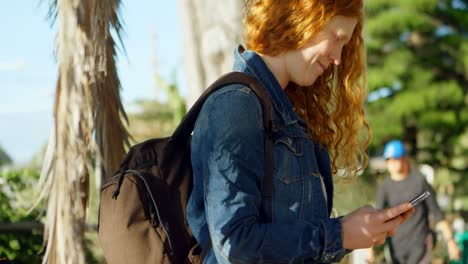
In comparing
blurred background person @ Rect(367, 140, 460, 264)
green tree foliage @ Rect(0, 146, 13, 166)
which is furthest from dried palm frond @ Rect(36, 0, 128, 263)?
green tree foliage @ Rect(0, 146, 13, 166)

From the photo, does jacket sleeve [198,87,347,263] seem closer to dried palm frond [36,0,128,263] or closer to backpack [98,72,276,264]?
backpack [98,72,276,264]

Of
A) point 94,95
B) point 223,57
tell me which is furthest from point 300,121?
point 223,57

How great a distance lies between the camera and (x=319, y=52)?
2076 mm

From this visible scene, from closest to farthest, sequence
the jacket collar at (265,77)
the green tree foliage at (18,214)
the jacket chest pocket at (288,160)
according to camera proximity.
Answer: the jacket chest pocket at (288,160) < the jacket collar at (265,77) < the green tree foliage at (18,214)

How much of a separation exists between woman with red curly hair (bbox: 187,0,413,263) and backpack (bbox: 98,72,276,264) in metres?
0.06

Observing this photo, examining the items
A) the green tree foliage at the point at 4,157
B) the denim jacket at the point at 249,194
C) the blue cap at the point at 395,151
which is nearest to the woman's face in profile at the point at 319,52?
the denim jacket at the point at 249,194

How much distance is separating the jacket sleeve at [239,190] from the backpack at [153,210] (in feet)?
0.42

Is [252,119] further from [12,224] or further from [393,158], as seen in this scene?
[393,158]

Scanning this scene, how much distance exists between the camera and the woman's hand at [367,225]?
198 centimetres

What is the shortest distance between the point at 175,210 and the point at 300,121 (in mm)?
393

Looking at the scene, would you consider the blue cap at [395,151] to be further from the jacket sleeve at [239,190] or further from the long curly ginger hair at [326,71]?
the jacket sleeve at [239,190]

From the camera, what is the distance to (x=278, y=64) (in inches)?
83.5

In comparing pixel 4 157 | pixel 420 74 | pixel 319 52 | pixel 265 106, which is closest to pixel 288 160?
pixel 265 106

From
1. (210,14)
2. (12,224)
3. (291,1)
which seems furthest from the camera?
(12,224)
